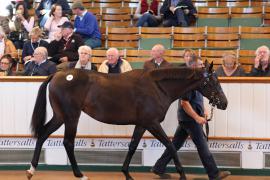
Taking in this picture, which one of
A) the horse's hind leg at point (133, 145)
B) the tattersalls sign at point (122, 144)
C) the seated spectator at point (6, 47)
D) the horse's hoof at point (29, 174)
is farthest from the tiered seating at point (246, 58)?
the horse's hoof at point (29, 174)

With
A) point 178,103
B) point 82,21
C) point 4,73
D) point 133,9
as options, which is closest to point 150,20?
point 133,9

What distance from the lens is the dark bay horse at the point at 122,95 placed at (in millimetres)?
9086

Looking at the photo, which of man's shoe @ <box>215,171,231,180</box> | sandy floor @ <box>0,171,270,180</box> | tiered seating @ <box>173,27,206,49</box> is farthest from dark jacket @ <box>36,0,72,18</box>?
man's shoe @ <box>215,171,231,180</box>

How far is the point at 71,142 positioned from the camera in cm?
922

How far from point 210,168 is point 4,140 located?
3.21m

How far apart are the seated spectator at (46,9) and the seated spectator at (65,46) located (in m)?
2.24

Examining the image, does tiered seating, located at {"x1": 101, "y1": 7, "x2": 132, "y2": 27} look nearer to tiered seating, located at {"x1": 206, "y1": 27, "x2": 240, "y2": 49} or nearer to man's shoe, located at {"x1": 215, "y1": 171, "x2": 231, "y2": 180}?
tiered seating, located at {"x1": 206, "y1": 27, "x2": 240, "y2": 49}

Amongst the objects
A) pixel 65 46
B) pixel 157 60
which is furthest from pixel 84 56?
pixel 65 46

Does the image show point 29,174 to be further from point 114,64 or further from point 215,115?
point 215,115

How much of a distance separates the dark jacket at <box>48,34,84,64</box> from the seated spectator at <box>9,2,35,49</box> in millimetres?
2422

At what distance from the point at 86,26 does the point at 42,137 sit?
14.7ft

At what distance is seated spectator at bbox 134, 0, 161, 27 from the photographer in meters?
14.5

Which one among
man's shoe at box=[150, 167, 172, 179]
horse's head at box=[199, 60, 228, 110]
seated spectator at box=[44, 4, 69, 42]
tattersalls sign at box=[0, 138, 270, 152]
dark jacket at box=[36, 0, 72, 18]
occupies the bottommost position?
man's shoe at box=[150, 167, 172, 179]

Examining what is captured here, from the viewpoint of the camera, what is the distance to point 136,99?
9.12m
